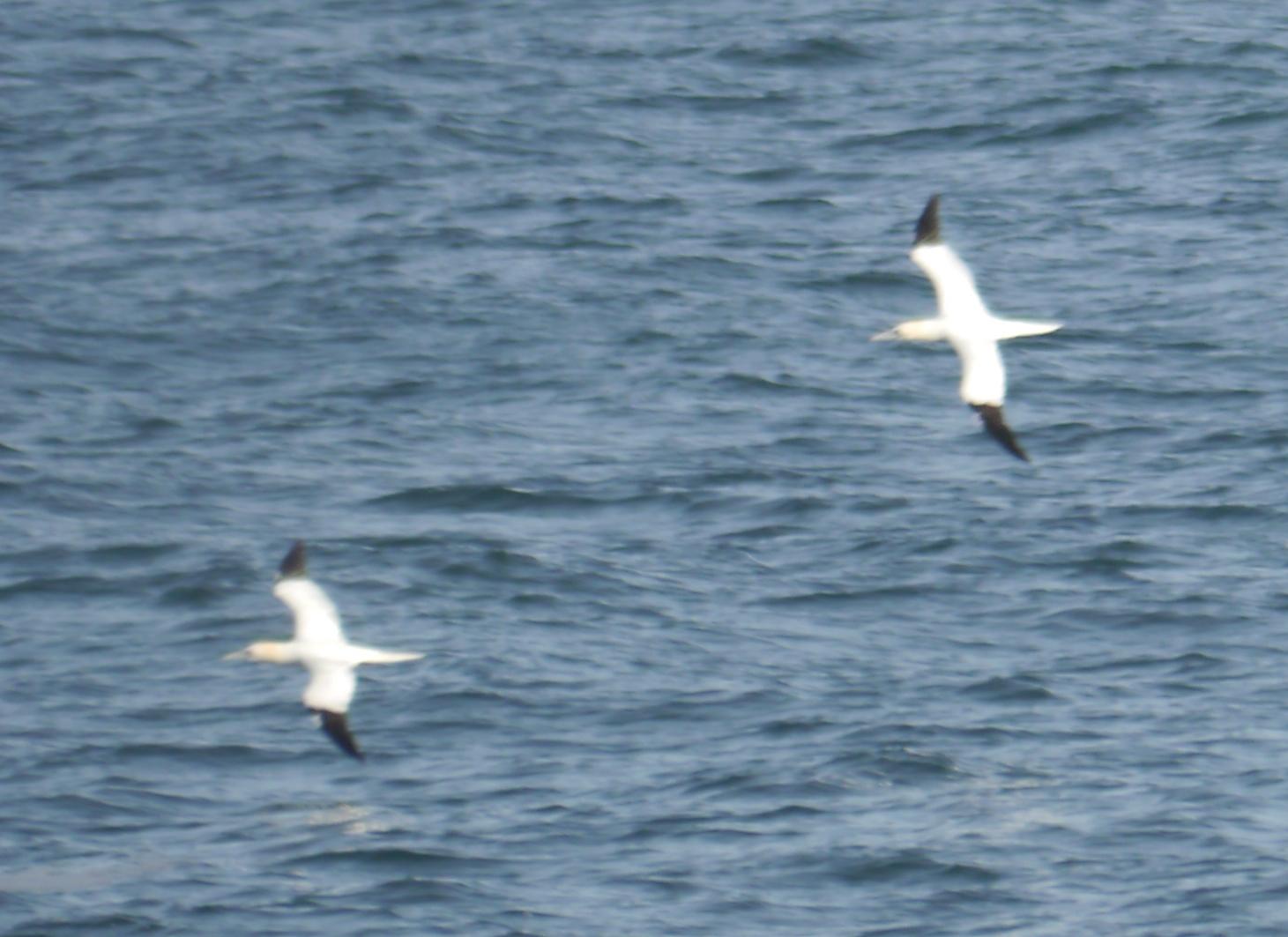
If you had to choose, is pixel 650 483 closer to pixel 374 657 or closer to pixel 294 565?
pixel 294 565

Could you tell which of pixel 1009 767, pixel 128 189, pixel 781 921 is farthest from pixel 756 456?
pixel 128 189

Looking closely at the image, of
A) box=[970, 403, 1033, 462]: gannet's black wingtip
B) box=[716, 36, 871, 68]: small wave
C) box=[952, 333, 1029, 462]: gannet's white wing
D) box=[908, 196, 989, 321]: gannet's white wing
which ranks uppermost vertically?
box=[716, 36, 871, 68]: small wave

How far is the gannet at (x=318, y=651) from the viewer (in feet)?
64.6

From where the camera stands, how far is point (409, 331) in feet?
107

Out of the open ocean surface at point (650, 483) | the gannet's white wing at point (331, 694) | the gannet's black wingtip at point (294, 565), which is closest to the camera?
the gannet's white wing at point (331, 694)

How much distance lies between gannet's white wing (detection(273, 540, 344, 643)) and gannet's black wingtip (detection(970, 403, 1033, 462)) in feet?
16.0

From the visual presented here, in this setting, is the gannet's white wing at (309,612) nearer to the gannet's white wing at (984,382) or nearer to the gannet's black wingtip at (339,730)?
the gannet's black wingtip at (339,730)

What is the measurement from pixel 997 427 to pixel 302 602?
5.27 meters

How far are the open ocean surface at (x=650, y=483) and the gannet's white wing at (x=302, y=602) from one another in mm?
2845

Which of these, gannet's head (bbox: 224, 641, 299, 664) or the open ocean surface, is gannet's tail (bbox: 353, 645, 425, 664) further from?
the open ocean surface

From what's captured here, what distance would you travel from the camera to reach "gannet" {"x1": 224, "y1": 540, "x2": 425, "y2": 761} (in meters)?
19.7

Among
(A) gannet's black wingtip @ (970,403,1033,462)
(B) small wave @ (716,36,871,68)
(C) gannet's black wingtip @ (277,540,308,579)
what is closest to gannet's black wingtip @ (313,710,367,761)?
(C) gannet's black wingtip @ (277,540,308,579)

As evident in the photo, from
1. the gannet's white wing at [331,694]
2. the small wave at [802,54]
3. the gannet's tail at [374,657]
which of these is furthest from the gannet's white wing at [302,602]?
the small wave at [802,54]

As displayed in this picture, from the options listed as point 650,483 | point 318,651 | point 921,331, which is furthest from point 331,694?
point 650,483
